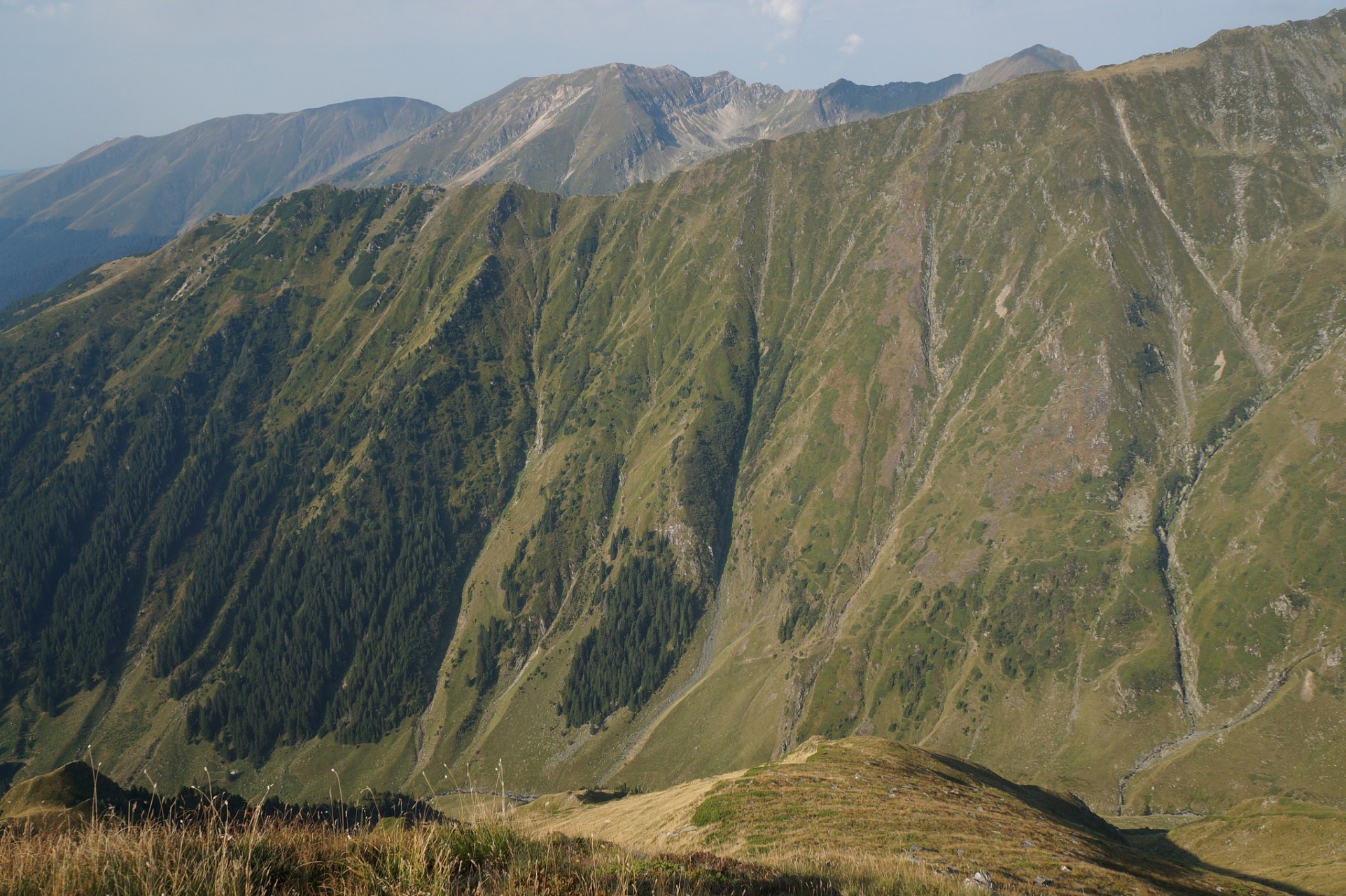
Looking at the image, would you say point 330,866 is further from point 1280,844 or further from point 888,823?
point 1280,844

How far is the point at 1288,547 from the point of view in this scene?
165 m

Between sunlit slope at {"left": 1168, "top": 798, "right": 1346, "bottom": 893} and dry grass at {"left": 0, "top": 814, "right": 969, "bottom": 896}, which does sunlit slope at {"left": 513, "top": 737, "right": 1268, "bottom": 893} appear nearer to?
dry grass at {"left": 0, "top": 814, "right": 969, "bottom": 896}

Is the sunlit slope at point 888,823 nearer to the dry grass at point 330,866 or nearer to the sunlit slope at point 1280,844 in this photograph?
the dry grass at point 330,866

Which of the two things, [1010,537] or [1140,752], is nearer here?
[1140,752]

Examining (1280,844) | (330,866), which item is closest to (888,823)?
(330,866)

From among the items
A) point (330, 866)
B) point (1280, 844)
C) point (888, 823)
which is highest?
point (330, 866)

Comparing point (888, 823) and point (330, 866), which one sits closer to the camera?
point (330, 866)

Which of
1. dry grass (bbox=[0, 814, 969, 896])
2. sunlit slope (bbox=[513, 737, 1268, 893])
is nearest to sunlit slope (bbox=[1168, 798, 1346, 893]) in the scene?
sunlit slope (bbox=[513, 737, 1268, 893])

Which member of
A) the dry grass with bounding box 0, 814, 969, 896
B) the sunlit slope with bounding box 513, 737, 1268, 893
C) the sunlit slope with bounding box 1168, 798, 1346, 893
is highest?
the dry grass with bounding box 0, 814, 969, 896

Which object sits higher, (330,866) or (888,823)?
(330,866)

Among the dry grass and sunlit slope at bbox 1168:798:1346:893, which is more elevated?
the dry grass

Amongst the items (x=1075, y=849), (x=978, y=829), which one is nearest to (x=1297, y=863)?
(x=1075, y=849)

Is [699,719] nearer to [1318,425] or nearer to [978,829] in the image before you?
[978,829]

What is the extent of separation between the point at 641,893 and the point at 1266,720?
7401 inches
